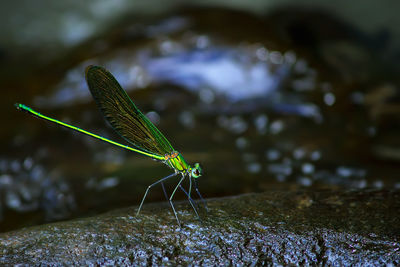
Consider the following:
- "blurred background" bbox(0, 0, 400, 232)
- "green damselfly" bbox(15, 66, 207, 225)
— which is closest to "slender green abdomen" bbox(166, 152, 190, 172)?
"green damselfly" bbox(15, 66, 207, 225)

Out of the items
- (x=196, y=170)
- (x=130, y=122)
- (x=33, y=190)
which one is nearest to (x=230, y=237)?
(x=196, y=170)

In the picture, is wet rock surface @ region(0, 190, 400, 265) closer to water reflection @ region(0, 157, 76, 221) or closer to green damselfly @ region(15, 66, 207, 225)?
green damselfly @ region(15, 66, 207, 225)

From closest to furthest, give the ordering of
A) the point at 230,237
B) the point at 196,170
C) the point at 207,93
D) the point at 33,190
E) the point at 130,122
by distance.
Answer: the point at 230,237 → the point at 196,170 → the point at 130,122 → the point at 33,190 → the point at 207,93

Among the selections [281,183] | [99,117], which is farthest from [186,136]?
[281,183]

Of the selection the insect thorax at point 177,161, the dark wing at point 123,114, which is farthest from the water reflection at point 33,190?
the insect thorax at point 177,161

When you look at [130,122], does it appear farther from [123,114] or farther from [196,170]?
[196,170]

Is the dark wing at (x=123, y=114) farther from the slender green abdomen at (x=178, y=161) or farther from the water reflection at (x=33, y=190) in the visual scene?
the water reflection at (x=33, y=190)

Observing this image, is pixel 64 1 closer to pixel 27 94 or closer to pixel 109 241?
pixel 27 94
